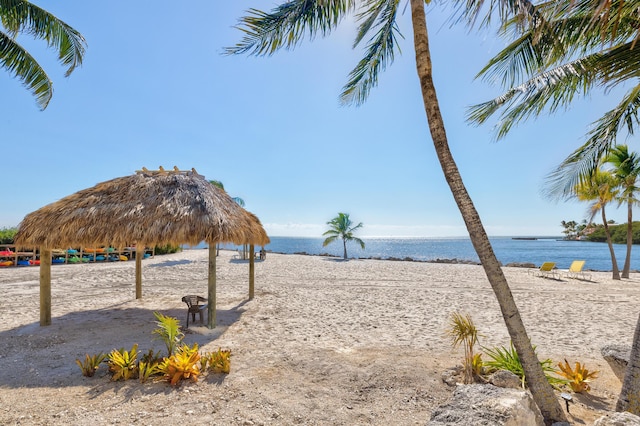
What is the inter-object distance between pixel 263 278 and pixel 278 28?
11.3 m

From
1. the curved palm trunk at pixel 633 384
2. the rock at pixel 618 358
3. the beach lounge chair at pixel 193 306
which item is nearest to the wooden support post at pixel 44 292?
the beach lounge chair at pixel 193 306

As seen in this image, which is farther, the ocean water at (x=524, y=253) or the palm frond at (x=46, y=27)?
the ocean water at (x=524, y=253)

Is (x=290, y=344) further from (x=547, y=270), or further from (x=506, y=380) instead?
(x=547, y=270)

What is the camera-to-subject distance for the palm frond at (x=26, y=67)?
283 inches

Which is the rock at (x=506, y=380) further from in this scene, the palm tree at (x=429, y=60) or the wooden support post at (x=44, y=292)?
the wooden support post at (x=44, y=292)

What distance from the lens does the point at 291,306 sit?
8.62m

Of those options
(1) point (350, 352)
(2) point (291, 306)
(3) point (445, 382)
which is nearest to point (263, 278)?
(2) point (291, 306)

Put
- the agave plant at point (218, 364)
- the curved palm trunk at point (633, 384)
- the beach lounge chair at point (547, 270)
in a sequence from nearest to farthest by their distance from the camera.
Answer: the curved palm trunk at point (633, 384)
the agave plant at point (218, 364)
the beach lounge chair at point (547, 270)

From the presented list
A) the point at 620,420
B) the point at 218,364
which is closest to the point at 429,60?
the point at 620,420

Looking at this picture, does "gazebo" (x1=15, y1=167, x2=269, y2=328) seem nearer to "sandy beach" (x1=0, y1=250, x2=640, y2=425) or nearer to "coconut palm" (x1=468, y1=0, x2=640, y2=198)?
"sandy beach" (x1=0, y1=250, x2=640, y2=425)

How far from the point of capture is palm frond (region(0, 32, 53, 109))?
23.5ft

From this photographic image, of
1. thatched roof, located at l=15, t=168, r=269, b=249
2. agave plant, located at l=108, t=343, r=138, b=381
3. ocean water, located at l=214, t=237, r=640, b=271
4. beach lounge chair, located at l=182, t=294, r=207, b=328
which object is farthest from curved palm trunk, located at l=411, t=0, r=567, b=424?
ocean water, located at l=214, t=237, r=640, b=271

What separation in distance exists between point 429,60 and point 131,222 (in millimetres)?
6537

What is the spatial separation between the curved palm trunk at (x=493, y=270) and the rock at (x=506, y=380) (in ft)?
1.93
